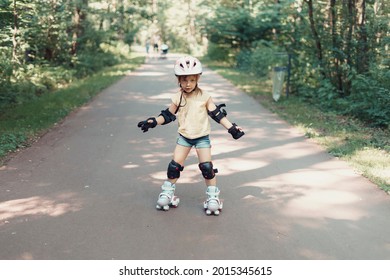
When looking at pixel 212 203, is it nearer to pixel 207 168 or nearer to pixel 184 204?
pixel 207 168

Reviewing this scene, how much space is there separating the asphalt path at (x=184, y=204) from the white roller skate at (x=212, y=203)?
0.09m

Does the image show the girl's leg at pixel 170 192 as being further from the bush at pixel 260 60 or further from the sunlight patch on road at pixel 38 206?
the bush at pixel 260 60

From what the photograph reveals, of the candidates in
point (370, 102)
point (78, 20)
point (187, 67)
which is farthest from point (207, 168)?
point (78, 20)

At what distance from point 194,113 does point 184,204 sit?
1078 mm

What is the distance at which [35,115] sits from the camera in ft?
33.5

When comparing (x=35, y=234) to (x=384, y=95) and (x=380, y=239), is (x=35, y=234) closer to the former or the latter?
(x=380, y=239)

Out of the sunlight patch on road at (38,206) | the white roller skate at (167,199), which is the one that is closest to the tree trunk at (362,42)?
the white roller skate at (167,199)

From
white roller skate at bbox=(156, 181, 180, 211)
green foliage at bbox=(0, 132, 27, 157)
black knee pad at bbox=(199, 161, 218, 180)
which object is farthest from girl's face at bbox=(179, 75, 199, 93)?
green foliage at bbox=(0, 132, 27, 157)

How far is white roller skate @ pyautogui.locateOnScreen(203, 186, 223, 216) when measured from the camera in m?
4.78

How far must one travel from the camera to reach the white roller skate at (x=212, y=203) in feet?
15.7

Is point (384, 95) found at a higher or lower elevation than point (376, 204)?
higher

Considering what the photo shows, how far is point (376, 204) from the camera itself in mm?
5090

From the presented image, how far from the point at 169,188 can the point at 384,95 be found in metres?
5.76
